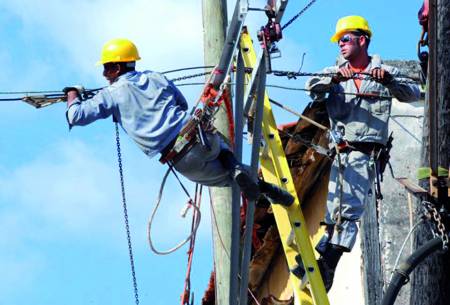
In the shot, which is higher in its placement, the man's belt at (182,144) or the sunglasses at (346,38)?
the sunglasses at (346,38)

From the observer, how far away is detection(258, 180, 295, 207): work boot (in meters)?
11.2

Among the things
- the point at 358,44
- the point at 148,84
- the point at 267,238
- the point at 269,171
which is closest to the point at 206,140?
the point at 148,84

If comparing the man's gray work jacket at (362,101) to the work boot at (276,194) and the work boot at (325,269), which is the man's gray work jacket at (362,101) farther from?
the work boot at (276,194)

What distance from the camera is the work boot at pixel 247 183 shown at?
35.8ft

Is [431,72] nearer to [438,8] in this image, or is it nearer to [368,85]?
[438,8]

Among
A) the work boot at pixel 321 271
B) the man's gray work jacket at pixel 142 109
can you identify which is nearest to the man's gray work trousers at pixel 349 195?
the work boot at pixel 321 271

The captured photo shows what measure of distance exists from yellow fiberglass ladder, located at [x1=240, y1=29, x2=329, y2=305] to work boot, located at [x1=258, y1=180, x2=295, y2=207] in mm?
529

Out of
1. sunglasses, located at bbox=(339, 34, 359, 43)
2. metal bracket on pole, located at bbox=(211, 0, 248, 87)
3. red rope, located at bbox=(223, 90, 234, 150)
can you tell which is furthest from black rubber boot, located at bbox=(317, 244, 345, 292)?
metal bracket on pole, located at bbox=(211, 0, 248, 87)

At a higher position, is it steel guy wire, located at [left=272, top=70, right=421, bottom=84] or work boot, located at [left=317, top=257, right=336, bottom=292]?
steel guy wire, located at [left=272, top=70, right=421, bottom=84]

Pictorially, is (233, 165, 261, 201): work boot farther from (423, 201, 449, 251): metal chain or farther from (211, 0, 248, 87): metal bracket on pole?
(423, 201, 449, 251): metal chain

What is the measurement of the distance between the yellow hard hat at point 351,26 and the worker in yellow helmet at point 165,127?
208cm

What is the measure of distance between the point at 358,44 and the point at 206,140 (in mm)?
2428

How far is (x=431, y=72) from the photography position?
992 centimetres

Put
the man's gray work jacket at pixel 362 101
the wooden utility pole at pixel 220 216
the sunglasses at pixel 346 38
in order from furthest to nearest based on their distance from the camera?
the sunglasses at pixel 346 38 < the man's gray work jacket at pixel 362 101 < the wooden utility pole at pixel 220 216
